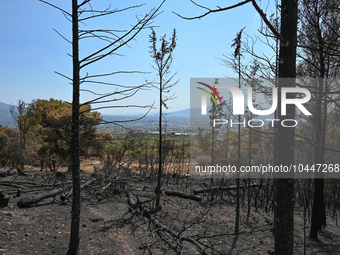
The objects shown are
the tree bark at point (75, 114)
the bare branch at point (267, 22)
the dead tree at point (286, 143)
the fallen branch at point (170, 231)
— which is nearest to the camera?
the bare branch at point (267, 22)

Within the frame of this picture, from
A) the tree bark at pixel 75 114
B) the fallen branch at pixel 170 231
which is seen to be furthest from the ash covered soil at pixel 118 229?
the tree bark at pixel 75 114

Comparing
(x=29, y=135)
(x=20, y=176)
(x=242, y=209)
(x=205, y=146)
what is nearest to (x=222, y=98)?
(x=242, y=209)

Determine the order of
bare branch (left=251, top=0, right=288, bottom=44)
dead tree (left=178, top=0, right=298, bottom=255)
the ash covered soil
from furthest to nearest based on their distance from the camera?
the ash covered soil → dead tree (left=178, top=0, right=298, bottom=255) → bare branch (left=251, top=0, right=288, bottom=44)

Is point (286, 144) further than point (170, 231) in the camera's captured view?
No

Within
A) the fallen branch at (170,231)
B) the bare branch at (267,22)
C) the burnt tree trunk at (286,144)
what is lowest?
the fallen branch at (170,231)

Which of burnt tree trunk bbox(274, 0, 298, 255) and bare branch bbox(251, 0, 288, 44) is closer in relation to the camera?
bare branch bbox(251, 0, 288, 44)

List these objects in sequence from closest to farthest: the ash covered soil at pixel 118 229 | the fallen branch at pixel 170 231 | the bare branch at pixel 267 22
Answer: the bare branch at pixel 267 22 → the ash covered soil at pixel 118 229 → the fallen branch at pixel 170 231

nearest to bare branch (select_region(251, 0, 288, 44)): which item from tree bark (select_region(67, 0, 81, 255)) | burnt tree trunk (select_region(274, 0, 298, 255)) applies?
burnt tree trunk (select_region(274, 0, 298, 255))

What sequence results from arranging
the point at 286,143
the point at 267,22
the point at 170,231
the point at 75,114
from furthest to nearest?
the point at 170,231
the point at 75,114
the point at 286,143
the point at 267,22

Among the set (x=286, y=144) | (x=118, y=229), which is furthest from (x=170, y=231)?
(x=286, y=144)

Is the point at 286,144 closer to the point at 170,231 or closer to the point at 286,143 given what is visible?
the point at 286,143

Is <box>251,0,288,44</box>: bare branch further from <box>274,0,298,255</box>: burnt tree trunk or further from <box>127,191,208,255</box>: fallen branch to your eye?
<box>127,191,208,255</box>: fallen branch

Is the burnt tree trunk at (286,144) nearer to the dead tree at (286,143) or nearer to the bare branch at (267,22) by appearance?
the dead tree at (286,143)

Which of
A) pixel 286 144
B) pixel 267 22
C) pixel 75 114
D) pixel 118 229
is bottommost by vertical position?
pixel 118 229
